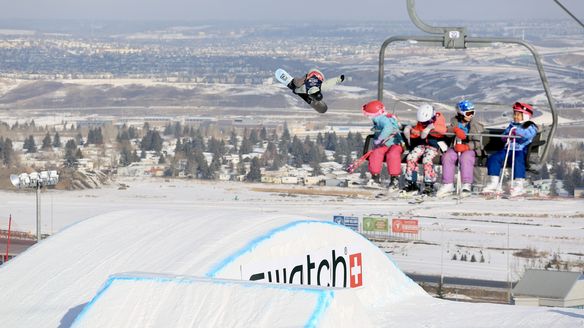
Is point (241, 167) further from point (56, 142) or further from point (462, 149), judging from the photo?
point (462, 149)

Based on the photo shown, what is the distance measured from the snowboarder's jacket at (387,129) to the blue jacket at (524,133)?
3.54ft

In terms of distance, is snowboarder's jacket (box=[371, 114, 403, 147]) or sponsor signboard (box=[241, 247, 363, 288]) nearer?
snowboarder's jacket (box=[371, 114, 403, 147])

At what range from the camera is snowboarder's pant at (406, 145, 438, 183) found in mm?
14633

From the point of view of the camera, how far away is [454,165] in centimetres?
1463

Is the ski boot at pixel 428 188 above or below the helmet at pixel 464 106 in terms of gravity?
below

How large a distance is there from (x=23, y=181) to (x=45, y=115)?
306 feet

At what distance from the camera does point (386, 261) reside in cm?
1895

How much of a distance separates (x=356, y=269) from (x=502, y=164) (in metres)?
3.70

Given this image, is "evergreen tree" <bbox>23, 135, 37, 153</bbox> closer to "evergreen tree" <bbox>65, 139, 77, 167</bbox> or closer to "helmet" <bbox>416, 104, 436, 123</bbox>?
"evergreen tree" <bbox>65, 139, 77, 167</bbox>

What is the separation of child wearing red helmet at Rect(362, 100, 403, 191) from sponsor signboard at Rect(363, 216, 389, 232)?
3624cm

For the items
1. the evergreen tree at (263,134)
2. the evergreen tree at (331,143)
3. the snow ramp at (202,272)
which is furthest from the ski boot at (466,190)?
the evergreen tree at (263,134)

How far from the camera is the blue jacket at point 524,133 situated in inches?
562

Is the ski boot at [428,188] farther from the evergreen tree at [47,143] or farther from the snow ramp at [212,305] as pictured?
the evergreen tree at [47,143]

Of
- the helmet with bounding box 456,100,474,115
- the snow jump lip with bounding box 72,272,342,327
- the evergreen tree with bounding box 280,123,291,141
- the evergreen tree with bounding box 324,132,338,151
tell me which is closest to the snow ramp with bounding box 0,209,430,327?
the snow jump lip with bounding box 72,272,342,327
